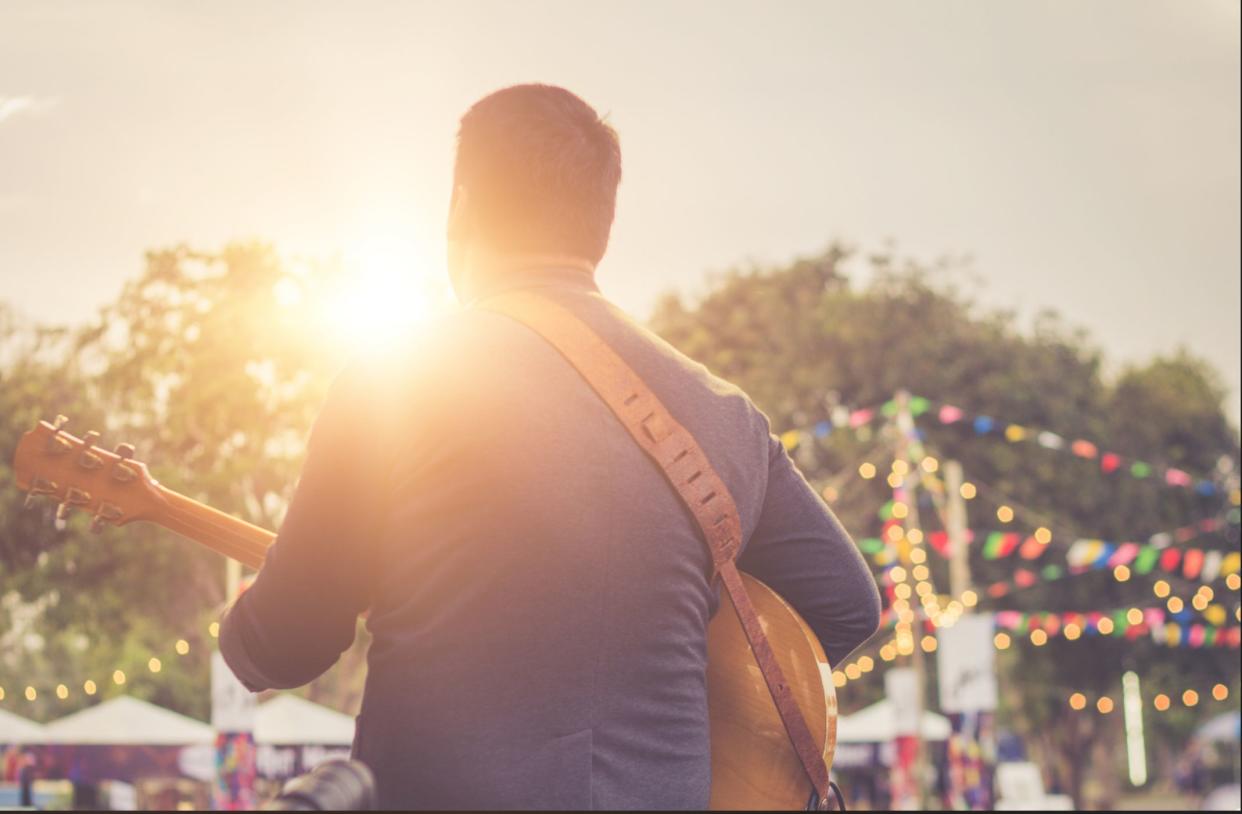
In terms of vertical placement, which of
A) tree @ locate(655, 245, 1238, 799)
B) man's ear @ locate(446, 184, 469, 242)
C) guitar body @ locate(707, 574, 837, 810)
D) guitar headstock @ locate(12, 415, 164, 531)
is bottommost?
guitar body @ locate(707, 574, 837, 810)

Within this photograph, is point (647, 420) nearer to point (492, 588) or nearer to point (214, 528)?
point (492, 588)

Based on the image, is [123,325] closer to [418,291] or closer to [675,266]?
[418,291]

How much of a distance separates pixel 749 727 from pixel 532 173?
0.80m

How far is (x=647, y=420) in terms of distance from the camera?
1.95 m

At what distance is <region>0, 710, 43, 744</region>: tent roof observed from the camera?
23844 millimetres

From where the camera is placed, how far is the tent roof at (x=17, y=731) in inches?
939

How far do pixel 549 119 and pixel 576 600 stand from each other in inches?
26.1

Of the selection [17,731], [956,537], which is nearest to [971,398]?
[956,537]

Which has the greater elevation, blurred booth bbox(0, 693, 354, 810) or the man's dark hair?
blurred booth bbox(0, 693, 354, 810)

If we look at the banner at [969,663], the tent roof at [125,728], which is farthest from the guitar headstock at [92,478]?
the tent roof at [125,728]

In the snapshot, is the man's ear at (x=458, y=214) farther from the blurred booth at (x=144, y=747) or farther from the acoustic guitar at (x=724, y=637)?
the blurred booth at (x=144, y=747)

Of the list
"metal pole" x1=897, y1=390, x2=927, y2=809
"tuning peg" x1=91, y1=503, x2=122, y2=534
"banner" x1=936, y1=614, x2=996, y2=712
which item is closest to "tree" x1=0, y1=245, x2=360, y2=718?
"metal pole" x1=897, y1=390, x2=927, y2=809

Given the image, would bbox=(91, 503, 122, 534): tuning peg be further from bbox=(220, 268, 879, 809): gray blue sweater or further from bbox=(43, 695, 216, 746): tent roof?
bbox=(43, 695, 216, 746): tent roof

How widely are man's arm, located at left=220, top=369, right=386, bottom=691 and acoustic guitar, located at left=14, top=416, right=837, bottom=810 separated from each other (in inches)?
18.1
